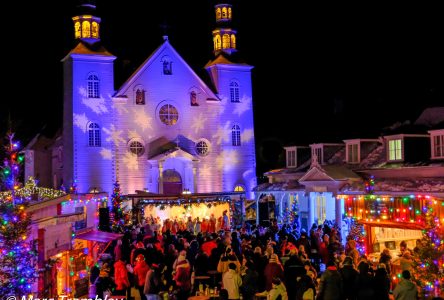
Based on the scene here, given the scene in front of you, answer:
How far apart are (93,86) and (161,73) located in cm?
518

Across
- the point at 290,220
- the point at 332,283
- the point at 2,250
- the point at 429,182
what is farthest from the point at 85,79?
the point at 332,283

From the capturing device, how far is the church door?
150 feet

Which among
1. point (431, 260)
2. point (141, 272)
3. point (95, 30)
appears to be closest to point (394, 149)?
point (431, 260)

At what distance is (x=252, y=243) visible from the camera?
73.0ft

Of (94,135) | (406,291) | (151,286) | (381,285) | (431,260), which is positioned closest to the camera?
(406,291)

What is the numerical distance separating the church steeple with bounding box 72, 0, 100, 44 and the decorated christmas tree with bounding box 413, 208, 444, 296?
1355 inches

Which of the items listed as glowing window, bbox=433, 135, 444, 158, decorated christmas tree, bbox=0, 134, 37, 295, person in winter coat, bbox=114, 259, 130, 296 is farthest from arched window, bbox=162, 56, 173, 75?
decorated christmas tree, bbox=0, 134, 37, 295

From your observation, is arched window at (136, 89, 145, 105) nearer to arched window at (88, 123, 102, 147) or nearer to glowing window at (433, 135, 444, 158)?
arched window at (88, 123, 102, 147)

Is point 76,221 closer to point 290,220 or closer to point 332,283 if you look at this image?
point 332,283

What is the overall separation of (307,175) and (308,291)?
2090 centimetres

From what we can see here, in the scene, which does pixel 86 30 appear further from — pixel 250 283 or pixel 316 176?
pixel 250 283

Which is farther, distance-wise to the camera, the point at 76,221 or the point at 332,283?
the point at 76,221

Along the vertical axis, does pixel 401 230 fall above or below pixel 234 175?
below

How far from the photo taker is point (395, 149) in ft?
100
